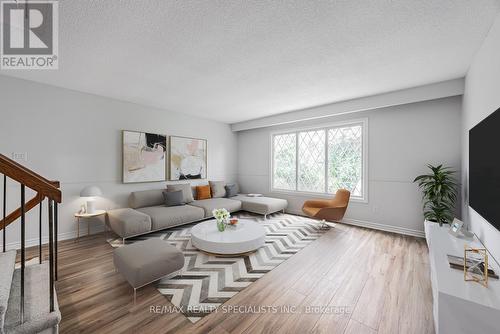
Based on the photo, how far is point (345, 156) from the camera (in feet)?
14.6

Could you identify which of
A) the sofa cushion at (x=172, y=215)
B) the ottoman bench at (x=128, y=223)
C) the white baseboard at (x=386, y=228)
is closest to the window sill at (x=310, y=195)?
the white baseboard at (x=386, y=228)

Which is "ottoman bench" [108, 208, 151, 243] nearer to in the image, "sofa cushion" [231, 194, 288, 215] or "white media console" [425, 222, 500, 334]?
"sofa cushion" [231, 194, 288, 215]

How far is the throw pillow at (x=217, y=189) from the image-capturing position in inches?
209

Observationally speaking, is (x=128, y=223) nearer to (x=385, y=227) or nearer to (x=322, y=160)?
(x=322, y=160)

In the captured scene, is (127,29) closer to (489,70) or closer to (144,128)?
(144,128)

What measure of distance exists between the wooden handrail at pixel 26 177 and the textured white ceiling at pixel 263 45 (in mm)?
1404

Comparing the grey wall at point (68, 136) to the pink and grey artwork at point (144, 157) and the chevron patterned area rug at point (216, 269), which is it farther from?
the chevron patterned area rug at point (216, 269)

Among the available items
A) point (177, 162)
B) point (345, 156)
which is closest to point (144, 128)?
point (177, 162)

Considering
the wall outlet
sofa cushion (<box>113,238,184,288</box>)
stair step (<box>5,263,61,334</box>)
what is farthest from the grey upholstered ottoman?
the wall outlet

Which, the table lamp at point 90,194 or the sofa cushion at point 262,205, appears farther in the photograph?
the sofa cushion at point 262,205

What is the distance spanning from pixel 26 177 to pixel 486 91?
3.66 meters

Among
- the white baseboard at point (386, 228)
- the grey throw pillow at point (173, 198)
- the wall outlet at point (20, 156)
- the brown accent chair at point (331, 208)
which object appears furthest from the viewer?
the grey throw pillow at point (173, 198)

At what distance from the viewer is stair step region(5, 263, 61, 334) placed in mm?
1115

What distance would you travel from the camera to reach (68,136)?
11.2 feet
